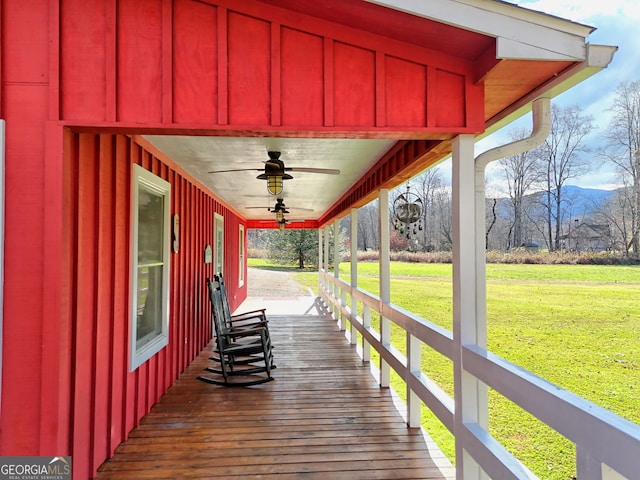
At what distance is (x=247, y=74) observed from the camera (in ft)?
6.01

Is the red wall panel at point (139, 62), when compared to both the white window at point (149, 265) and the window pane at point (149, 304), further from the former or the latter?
the window pane at point (149, 304)

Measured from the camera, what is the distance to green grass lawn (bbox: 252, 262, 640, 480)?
11.6 feet

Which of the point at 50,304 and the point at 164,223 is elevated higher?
the point at 164,223

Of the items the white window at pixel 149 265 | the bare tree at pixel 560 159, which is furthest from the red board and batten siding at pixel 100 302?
the bare tree at pixel 560 159

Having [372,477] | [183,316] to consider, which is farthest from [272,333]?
[372,477]

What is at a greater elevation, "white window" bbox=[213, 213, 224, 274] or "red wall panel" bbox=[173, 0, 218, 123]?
"red wall panel" bbox=[173, 0, 218, 123]

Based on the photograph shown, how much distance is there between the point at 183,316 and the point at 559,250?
13.3 meters

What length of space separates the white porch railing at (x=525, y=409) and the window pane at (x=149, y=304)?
2294 millimetres

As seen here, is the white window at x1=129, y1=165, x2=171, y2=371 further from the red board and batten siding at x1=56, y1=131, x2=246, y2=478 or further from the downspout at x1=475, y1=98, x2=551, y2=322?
the downspout at x1=475, y1=98, x2=551, y2=322

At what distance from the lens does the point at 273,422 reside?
2.98m

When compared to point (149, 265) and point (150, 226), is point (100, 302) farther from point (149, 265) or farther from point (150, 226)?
point (150, 226)

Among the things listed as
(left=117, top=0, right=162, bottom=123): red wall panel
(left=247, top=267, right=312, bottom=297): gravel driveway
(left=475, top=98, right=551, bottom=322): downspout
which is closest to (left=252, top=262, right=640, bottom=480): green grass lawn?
(left=475, top=98, right=551, bottom=322): downspout

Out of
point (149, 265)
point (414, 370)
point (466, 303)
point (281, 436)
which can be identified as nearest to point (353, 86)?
point (466, 303)

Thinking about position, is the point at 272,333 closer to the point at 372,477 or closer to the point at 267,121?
the point at 372,477
